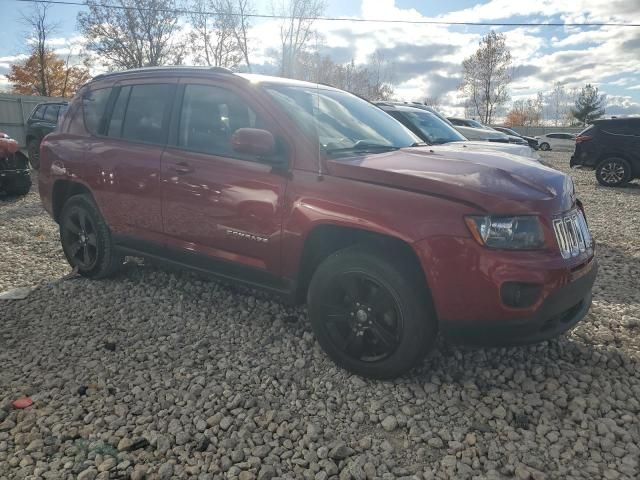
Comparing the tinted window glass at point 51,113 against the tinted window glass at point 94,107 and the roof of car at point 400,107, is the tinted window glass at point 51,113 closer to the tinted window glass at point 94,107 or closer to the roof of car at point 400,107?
the roof of car at point 400,107

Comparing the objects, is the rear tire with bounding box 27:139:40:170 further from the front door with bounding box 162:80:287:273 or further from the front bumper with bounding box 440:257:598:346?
the front bumper with bounding box 440:257:598:346

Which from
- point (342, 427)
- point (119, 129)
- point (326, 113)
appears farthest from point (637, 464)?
point (119, 129)

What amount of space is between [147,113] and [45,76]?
45972mm

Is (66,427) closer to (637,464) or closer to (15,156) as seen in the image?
(637,464)

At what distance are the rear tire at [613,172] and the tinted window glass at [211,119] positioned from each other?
11963 millimetres

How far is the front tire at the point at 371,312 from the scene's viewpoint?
274 cm

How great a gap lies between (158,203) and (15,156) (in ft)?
22.1

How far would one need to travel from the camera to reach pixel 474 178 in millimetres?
2715

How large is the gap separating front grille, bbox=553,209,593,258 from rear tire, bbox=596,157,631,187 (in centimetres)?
1111

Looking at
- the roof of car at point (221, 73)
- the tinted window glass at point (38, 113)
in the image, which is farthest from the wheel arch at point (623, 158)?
the tinted window glass at point (38, 113)

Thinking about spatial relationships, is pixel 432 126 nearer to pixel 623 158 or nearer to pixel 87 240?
pixel 87 240

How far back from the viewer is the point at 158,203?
3820 millimetres

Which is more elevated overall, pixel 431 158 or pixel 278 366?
pixel 431 158

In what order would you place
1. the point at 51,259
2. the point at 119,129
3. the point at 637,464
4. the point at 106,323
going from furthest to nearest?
the point at 51,259 → the point at 119,129 → the point at 106,323 → the point at 637,464
